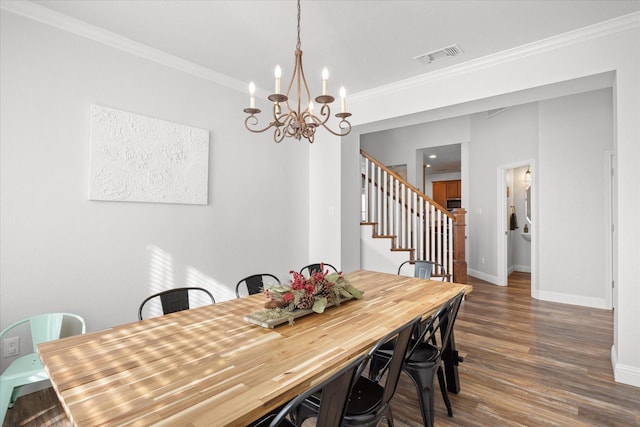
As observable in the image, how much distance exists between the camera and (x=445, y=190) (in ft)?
33.2

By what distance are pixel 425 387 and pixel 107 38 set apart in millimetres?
3416

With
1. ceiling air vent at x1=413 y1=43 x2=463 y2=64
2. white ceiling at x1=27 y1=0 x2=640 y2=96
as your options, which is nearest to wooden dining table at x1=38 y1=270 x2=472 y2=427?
white ceiling at x1=27 y1=0 x2=640 y2=96

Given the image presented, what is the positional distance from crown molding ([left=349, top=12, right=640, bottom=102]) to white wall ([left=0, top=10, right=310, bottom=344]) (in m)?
1.78

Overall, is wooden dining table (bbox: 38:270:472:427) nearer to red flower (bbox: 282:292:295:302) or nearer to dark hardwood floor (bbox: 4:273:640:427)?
red flower (bbox: 282:292:295:302)

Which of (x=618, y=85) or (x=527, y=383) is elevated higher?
(x=618, y=85)

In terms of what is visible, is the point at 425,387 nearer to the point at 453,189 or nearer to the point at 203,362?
the point at 203,362

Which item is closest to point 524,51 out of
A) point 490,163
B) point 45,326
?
point 490,163

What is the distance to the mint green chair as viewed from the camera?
1.90 m

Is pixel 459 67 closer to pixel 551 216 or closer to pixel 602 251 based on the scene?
pixel 551 216

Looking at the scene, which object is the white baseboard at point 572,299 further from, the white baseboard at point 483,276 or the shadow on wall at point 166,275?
the shadow on wall at point 166,275

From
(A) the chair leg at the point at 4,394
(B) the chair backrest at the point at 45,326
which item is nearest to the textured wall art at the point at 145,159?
(B) the chair backrest at the point at 45,326

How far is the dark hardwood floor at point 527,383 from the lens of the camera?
2041 mm

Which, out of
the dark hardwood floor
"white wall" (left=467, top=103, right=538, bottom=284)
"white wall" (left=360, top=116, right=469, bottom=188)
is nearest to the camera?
the dark hardwood floor

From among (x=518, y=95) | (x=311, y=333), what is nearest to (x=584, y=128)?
(x=518, y=95)
